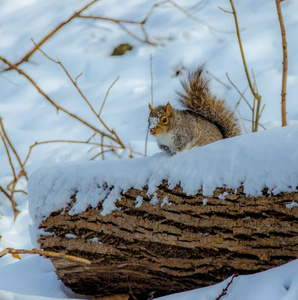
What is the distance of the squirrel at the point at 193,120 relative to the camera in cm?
205

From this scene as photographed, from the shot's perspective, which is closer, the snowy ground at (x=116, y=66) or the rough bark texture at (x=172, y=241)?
the rough bark texture at (x=172, y=241)

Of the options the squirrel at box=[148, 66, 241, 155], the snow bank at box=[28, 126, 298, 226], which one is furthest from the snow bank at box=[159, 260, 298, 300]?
the squirrel at box=[148, 66, 241, 155]

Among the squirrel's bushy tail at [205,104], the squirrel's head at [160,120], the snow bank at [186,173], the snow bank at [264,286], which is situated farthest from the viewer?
the squirrel's bushy tail at [205,104]

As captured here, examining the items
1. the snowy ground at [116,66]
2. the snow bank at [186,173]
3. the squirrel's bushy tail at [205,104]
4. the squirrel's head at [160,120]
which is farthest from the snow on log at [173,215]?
the snowy ground at [116,66]

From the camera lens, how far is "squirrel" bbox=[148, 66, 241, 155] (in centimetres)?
205

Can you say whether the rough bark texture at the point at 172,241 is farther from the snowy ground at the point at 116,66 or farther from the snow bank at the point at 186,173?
the snowy ground at the point at 116,66

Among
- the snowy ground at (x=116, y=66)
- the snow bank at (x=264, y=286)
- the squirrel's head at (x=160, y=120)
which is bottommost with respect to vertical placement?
the snow bank at (x=264, y=286)

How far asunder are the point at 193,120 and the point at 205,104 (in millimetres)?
172

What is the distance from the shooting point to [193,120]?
2215 millimetres

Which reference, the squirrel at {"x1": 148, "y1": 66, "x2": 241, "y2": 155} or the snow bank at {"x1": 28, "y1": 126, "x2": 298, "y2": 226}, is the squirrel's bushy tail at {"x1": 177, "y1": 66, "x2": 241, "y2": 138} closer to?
the squirrel at {"x1": 148, "y1": 66, "x2": 241, "y2": 155}

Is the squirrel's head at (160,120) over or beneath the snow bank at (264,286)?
over

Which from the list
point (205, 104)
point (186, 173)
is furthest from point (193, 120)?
point (186, 173)

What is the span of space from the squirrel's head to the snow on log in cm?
20

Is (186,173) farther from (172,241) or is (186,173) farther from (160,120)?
(160,120)
